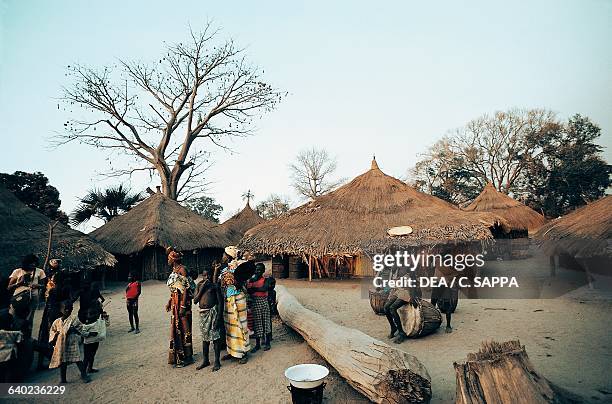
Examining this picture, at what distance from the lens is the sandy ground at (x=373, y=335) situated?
414cm

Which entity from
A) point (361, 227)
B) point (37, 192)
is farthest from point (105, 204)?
point (361, 227)

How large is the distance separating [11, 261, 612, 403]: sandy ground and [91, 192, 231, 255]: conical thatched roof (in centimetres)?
744

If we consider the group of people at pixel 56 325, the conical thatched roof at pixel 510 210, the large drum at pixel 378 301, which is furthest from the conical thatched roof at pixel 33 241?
the conical thatched roof at pixel 510 210

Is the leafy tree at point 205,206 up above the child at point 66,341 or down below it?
above

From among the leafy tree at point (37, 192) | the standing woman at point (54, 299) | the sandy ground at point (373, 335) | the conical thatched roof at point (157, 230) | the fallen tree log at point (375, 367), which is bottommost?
the sandy ground at point (373, 335)

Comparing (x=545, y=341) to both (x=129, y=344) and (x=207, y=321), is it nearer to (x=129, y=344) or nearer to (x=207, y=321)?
(x=207, y=321)

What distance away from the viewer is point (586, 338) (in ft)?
18.4

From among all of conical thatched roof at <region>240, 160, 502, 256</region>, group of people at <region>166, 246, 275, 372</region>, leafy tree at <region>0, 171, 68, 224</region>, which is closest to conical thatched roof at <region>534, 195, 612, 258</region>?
conical thatched roof at <region>240, 160, 502, 256</region>

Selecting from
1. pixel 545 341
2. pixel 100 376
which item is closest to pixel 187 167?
pixel 100 376

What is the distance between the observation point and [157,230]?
15.6 meters

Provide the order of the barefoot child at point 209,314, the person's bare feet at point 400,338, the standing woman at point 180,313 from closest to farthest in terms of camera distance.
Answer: the barefoot child at point 209,314 → the standing woman at point 180,313 → the person's bare feet at point 400,338

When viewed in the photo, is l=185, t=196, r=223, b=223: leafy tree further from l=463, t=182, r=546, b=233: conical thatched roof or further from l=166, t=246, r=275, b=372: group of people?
l=166, t=246, r=275, b=372: group of people

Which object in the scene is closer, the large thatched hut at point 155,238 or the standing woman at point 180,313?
the standing woman at point 180,313

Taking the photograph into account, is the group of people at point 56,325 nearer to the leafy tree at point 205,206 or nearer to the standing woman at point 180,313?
the standing woman at point 180,313
